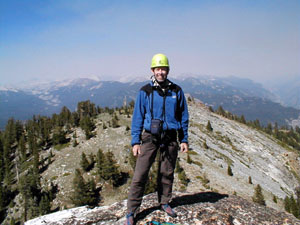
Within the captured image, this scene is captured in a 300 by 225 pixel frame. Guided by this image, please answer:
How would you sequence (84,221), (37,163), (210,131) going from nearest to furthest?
1. (84,221)
2. (37,163)
3. (210,131)

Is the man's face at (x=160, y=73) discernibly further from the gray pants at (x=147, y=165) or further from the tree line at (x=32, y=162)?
the tree line at (x=32, y=162)

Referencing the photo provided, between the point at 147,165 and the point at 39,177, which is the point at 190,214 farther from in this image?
the point at 39,177

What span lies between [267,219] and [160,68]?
7.36 m

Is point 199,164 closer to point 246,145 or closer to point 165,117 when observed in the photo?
point 165,117

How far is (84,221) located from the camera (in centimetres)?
748

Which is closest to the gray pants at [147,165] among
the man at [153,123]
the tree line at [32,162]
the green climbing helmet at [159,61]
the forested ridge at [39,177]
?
the man at [153,123]

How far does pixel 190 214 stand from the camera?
745 cm

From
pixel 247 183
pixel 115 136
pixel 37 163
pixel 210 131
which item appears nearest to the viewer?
pixel 247 183

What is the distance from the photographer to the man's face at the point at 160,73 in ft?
21.8

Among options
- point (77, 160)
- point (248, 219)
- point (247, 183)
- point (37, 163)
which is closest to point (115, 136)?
point (77, 160)

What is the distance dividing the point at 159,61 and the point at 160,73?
0.41 meters

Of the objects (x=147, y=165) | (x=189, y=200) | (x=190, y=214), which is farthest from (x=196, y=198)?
(x=147, y=165)

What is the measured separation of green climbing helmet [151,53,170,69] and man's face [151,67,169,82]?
0.46ft

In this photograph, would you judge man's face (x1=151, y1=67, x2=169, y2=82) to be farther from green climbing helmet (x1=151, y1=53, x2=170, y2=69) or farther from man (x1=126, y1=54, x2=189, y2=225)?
green climbing helmet (x1=151, y1=53, x2=170, y2=69)
